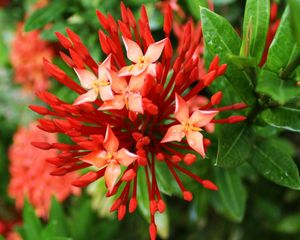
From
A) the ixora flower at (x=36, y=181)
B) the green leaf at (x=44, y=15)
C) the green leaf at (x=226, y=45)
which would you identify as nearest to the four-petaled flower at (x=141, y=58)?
the green leaf at (x=226, y=45)

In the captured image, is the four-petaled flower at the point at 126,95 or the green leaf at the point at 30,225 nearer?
the four-petaled flower at the point at 126,95

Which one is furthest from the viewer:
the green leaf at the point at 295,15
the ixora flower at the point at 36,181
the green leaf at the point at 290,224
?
the green leaf at the point at 290,224

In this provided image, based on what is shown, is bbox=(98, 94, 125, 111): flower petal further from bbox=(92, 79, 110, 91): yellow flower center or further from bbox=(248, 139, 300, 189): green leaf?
bbox=(248, 139, 300, 189): green leaf

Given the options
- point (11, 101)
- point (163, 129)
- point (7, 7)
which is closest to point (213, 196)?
point (163, 129)

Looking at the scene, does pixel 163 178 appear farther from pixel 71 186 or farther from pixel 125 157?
pixel 71 186

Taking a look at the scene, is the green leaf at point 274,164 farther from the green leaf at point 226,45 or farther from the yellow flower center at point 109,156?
the yellow flower center at point 109,156

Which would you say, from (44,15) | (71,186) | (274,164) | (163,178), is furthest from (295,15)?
(71,186)

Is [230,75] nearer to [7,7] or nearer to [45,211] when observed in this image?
[45,211]

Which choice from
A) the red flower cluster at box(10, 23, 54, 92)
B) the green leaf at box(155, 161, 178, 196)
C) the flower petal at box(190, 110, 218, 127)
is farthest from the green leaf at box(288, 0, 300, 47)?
the red flower cluster at box(10, 23, 54, 92)
